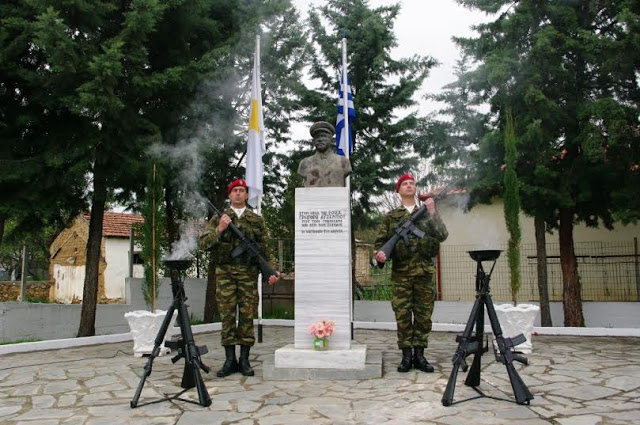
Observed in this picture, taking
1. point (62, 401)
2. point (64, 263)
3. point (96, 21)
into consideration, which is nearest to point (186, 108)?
point (96, 21)

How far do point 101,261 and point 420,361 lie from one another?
63.1 ft

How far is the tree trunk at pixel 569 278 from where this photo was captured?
30.2 ft

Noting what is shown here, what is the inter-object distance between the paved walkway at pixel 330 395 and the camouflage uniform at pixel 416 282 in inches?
16.7

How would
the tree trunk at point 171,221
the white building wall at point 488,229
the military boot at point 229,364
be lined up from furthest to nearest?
the white building wall at point 488,229 < the tree trunk at point 171,221 < the military boot at point 229,364

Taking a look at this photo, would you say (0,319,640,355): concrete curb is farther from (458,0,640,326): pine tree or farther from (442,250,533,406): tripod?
(442,250,533,406): tripod

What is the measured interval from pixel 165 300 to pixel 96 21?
6189 mm

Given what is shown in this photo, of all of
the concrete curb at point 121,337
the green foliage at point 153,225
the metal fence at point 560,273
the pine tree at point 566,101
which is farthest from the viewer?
the metal fence at point 560,273

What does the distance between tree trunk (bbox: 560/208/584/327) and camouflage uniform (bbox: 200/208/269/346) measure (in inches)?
240

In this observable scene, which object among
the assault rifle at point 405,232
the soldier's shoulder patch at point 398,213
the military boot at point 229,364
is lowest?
the military boot at point 229,364

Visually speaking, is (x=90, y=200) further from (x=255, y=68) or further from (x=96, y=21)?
(x=255, y=68)

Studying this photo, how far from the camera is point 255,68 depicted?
356 inches

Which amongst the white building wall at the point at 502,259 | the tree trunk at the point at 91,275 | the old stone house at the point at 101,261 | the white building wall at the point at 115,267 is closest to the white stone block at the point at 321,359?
the tree trunk at the point at 91,275

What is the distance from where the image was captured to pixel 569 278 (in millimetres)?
9305

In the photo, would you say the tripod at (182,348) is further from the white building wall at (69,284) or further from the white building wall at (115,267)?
the white building wall at (69,284)
